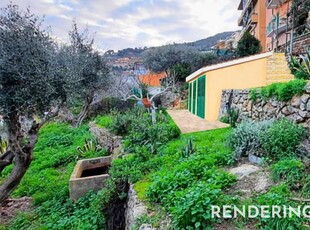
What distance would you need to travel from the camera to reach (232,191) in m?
3.94

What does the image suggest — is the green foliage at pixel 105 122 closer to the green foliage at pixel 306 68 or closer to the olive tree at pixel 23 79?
the olive tree at pixel 23 79

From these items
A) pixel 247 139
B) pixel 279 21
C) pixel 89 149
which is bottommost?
pixel 89 149

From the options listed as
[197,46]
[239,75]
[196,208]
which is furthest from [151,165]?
[197,46]

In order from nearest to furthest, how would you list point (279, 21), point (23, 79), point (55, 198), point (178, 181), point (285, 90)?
point (178, 181)
point (23, 79)
point (285, 90)
point (55, 198)
point (279, 21)

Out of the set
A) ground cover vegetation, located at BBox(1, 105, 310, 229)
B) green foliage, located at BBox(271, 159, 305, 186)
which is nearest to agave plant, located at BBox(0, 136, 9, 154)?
ground cover vegetation, located at BBox(1, 105, 310, 229)

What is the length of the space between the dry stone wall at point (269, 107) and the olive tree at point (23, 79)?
213 inches

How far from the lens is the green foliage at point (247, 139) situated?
5348 mm

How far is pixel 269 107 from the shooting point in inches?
277

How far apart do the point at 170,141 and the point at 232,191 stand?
429 cm

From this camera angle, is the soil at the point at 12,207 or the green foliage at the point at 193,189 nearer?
the green foliage at the point at 193,189

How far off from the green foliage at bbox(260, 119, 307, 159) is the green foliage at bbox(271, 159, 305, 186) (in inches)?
20.6

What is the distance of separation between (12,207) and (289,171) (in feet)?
22.6

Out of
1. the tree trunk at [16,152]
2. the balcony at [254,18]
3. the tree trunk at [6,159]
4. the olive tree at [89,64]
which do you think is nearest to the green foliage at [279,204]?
the tree trunk at [16,152]

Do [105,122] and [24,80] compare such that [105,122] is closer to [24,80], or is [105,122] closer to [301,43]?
[24,80]
